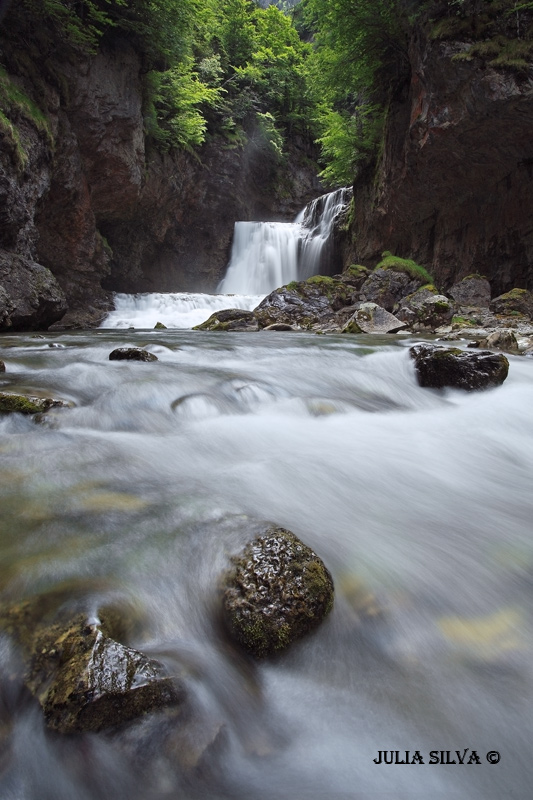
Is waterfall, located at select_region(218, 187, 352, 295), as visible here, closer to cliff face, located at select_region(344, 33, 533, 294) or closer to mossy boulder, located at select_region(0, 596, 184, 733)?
cliff face, located at select_region(344, 33, 533, 294)

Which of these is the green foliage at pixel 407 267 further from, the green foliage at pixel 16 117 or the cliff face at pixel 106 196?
the green foliage at pixel 16 117

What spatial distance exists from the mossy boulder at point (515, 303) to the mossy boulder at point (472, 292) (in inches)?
24.4

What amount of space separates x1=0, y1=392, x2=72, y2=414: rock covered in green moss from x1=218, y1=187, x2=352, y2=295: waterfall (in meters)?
17.7

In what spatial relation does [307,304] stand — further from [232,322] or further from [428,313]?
[428,313]

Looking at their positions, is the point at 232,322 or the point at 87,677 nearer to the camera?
the point at 87,677

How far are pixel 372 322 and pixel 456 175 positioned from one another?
17.4 ft

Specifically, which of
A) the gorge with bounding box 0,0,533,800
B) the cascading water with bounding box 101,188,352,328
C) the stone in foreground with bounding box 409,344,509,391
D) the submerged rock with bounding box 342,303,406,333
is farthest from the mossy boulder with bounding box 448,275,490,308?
the stone in foreground with bounding box 409,344,509,391

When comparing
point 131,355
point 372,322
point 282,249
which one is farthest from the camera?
point 282,249

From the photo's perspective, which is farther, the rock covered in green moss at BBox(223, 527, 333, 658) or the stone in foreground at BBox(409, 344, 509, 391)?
the stone in foreground at BBox(409, 344, 509, 391)

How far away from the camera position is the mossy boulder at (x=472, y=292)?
12.7 m

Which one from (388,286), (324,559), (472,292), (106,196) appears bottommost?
(324,559)

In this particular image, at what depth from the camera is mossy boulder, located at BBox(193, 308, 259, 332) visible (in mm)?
11745

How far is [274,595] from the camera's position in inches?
59.2

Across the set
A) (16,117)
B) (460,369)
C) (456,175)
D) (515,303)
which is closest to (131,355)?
(460,369)
